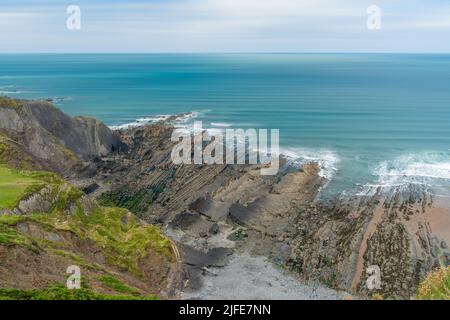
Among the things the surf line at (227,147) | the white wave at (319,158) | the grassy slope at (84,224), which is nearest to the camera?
the grassy slope at (84,224)

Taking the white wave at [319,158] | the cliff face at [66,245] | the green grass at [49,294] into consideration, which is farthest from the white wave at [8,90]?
the green grass at [49,294]

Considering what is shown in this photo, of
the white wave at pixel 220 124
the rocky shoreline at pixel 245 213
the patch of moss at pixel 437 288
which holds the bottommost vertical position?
the rocky shoreline at pixel 245 213

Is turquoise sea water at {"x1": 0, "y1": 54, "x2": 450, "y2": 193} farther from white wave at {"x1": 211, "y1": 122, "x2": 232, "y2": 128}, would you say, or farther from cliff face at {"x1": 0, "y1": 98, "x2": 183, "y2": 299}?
cliff face at {"x1": 0, "y1": 98, "x2": 183, "y2": 299}

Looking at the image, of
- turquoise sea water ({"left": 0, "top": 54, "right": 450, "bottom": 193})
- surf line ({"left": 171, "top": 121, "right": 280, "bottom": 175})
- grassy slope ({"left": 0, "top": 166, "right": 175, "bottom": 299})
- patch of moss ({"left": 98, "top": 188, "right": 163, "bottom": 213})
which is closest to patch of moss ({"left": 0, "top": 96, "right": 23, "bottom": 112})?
patch of moss ({"left": 98, "top": 188, "right": 163, "bottom": 213})

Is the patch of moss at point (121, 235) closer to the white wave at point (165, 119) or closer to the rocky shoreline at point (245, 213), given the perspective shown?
the rocky shoreline at point (245, 213)

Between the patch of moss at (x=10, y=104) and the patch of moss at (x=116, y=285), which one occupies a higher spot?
the patch of moss at (x=10, y=104)

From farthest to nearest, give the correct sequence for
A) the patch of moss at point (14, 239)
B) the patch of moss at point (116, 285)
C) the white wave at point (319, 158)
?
1. the white wave at point (319, 158)
2. the patch of moss at point (116, 285)
3. the patch of moss at point (14, 239)
